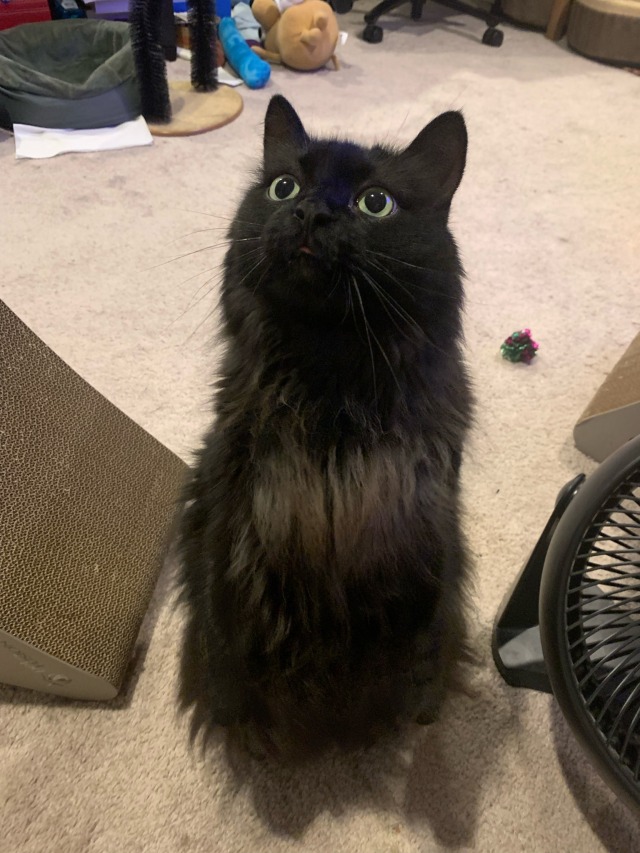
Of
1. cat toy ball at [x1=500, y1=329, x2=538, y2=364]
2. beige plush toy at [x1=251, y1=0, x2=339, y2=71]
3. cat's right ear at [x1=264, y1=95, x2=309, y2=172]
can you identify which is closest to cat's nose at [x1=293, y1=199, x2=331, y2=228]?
cat's right ear at [x1=264, y1=95, x2=309, y2=172]

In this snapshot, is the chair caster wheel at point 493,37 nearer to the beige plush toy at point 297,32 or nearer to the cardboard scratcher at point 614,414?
the beige plush toy at point 297,32

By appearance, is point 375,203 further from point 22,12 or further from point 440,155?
point 22,12

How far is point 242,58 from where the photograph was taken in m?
2.33

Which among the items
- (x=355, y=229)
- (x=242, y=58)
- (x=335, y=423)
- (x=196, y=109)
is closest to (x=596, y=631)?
(x=335, y=423)

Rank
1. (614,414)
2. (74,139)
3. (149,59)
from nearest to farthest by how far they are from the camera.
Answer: (614,414) < (149,59) < (74,139)

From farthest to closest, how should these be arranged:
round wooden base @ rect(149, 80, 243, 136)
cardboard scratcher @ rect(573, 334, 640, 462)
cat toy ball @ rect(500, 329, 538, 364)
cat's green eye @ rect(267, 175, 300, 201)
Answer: round wooden base @ rect(149, 80, 243, 136) → cat toy ball @ rect(500, 329, 538, 364) → cardboard scratcher @ rect(573, 334, 640, 462) → cat's green eye @ rect(267, 175, 300, 201)

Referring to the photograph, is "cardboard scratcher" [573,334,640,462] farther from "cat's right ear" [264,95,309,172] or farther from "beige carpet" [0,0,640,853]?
"cat's right ear" [264,95,309,172]

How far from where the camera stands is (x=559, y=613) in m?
0.60

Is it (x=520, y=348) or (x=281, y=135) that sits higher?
(x=281, y=135)

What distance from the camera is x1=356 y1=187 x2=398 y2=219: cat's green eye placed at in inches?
24.6

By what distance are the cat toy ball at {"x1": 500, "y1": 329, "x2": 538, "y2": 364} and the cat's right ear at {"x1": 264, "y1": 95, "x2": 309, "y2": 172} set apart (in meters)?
0.86

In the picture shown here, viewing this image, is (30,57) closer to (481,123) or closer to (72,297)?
(72,297)

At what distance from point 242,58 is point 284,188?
203 centimetres

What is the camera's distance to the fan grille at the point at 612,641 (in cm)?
58
